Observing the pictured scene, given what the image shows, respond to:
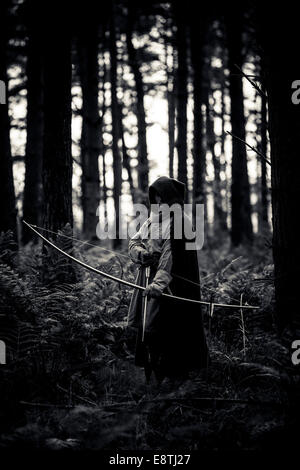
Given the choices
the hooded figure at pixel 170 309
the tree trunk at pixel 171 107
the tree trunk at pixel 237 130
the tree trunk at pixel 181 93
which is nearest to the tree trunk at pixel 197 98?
the tree trunk at pixel 181 93

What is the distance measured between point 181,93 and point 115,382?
1160cm

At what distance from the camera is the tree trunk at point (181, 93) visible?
13.7 metres

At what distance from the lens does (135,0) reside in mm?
15000

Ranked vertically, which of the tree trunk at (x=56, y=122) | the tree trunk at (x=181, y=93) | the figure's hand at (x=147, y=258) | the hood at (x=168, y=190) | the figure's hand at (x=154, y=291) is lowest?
the figure's hand at (x=154, y=291)

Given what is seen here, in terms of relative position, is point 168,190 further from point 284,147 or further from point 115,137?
point 115,137

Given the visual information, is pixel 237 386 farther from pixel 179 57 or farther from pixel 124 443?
pixel 179 57

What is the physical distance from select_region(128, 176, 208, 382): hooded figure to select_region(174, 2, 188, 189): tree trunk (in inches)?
343

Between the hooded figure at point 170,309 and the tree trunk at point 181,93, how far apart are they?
8713 millimetres

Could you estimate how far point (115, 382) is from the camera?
470cm

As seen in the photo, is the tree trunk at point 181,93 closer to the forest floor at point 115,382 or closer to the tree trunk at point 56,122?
the tree trunk at point 56,122

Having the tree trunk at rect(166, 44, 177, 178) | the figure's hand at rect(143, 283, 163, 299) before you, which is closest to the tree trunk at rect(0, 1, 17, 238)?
the figure's hand at rect(143, 283, 163, 299)

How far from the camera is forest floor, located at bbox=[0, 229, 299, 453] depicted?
3590 mm

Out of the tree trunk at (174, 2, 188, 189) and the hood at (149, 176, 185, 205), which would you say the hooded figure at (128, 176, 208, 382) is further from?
the tree trunk at (174, 2, 188, 189)

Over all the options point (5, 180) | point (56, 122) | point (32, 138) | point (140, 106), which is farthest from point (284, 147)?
point (140, 106)
